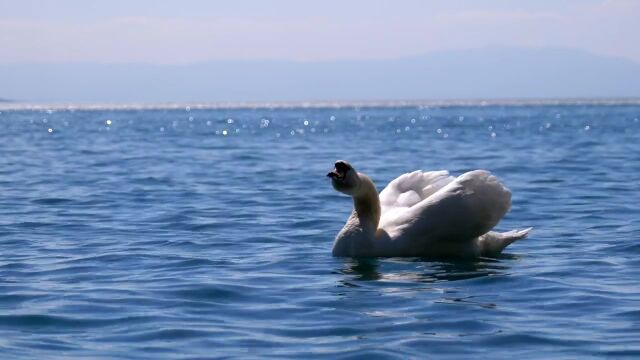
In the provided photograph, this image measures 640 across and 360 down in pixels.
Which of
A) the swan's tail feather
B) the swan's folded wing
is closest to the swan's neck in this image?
the swan's folded wing

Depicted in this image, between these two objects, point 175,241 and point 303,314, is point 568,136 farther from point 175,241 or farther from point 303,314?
point 303,314

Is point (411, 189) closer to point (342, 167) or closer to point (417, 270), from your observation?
point (342, 167)

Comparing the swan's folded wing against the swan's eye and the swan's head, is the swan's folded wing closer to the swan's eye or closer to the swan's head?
the swan's head

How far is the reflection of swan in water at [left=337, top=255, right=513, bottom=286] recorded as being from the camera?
12664 mm

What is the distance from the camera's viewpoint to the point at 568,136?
5247 centimetres

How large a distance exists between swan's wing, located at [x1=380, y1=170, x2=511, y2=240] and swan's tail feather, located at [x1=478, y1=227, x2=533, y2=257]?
1.36 feet

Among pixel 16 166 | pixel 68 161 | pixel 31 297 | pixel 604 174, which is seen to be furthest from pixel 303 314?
pixel 68 161

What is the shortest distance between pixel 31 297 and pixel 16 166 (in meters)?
21.4

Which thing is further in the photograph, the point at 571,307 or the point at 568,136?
the point at 568,136

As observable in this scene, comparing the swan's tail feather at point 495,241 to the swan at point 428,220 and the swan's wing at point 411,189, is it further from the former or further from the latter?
the swan's wing at point 411,189

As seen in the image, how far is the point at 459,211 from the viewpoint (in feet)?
44.9

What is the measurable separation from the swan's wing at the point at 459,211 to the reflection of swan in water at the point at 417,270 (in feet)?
1.00

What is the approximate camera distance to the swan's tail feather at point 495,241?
14.4 metres

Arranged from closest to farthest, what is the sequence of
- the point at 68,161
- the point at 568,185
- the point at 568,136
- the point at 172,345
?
1. the point at 172,345
2. the point at 568,185
3. the point at 68,161
4. the point at 568,136
